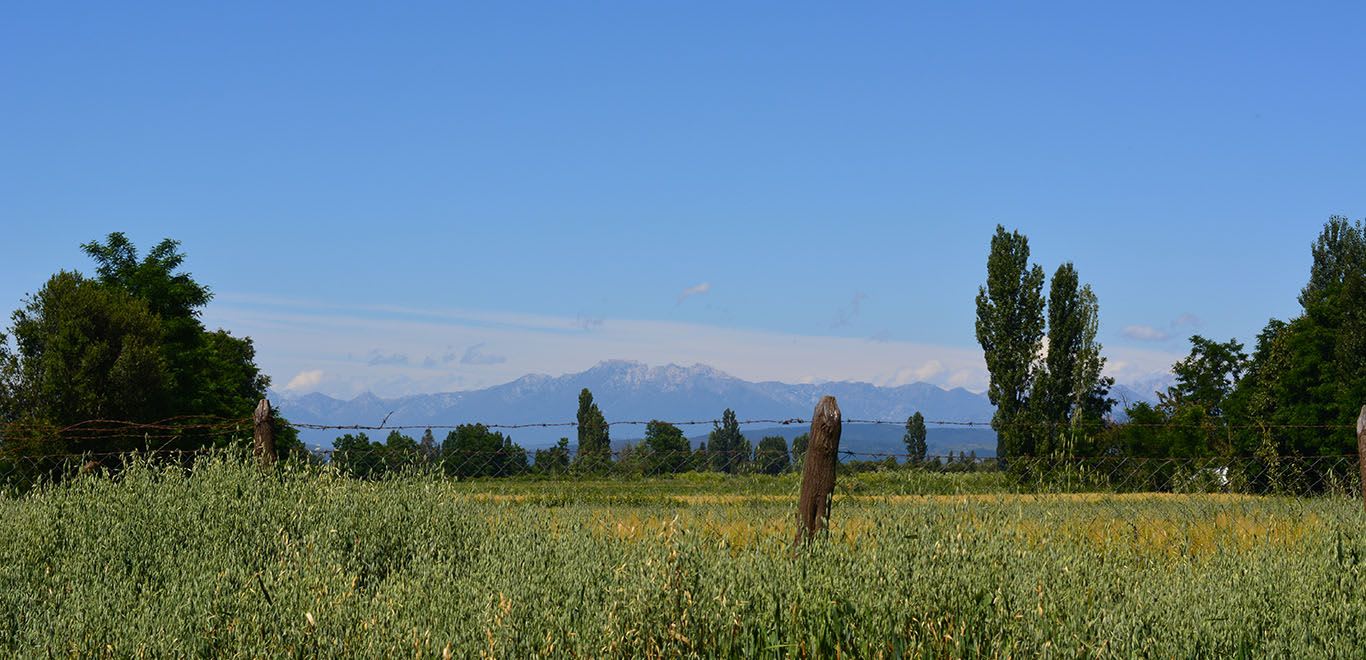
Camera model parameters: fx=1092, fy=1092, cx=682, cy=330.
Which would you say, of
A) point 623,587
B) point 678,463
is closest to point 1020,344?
point 678,463

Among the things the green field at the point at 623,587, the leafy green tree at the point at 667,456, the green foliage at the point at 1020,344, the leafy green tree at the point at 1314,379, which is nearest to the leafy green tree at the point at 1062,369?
the green foliage at the point at 1020,344

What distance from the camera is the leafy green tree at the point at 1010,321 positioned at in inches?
2009

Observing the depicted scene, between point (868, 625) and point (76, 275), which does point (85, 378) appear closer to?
point (76, 275)

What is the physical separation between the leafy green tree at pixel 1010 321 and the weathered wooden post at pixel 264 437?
142ft

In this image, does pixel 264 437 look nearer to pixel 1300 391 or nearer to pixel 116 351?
pixel 116 351

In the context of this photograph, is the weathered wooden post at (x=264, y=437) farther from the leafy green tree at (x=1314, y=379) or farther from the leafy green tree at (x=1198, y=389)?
the leafy green tree at (x=1198, y=389)

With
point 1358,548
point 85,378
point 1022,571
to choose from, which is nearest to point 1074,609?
point 1022,571

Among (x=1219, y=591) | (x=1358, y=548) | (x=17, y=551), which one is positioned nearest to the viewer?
(x=1219, y=591)

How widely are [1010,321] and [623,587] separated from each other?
4933 centimetres

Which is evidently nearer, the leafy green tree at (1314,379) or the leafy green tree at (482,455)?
the leafy green tree at (482,455)

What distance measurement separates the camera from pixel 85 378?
126ft

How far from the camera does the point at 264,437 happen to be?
10.8 meters

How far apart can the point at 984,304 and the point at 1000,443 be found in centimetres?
1651

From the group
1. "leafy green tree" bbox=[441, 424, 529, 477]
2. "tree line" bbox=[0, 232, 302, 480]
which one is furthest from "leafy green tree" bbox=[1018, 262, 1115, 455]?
"tree line" bbox=[0, 232, 302, 480]
